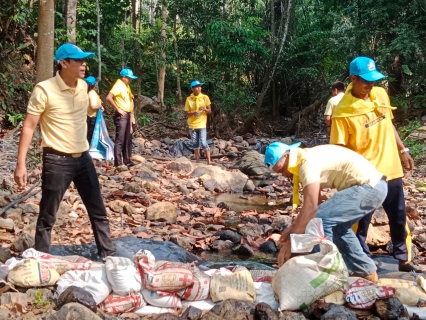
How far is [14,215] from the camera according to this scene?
578 centimetres

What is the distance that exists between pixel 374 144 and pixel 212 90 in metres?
14.0

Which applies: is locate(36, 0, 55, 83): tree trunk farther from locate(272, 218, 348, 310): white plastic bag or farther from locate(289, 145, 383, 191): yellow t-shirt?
locate(272, 218, 348, 310): white plastic bag

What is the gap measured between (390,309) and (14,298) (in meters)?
2.64

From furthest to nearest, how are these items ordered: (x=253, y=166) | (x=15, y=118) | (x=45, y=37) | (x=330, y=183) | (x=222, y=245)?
(x=253, y=166) → (x=15, y=118) → (x=45, y=37) → (x=222, y=245) → (x=330, y=183)

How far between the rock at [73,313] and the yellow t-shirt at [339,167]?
67.2 inches

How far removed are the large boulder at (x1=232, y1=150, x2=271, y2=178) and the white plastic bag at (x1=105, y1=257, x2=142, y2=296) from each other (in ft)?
24.7

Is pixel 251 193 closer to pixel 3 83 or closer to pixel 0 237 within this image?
pixel 0 237

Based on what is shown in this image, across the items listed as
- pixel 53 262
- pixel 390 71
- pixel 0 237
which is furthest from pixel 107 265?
pixel 390 71

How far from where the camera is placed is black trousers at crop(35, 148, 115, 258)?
4168mm

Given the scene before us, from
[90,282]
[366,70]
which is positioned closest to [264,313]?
[90,282]

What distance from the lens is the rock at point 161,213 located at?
684cm

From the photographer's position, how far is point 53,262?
13.4 feet

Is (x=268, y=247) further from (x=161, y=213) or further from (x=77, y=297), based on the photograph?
(x=77, y=297)

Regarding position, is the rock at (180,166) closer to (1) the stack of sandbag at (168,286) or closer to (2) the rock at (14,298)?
(1) the stack of sandbag at (168,286)
